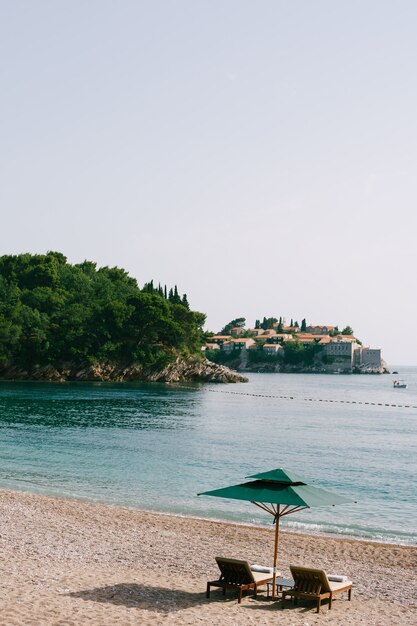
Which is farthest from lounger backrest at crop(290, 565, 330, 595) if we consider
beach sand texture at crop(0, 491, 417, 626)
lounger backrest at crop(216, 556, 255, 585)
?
lounger backrest at crop(216, 556, 255, 585)

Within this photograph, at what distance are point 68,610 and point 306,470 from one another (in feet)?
91.8

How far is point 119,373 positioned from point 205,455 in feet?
285

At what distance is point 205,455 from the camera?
143ft

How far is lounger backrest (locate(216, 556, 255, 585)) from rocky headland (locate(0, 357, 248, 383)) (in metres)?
111

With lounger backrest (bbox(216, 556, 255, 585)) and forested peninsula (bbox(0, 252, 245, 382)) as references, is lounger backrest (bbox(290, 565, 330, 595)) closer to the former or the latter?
lounger backrest (bbox(216, 556, 255, 585))

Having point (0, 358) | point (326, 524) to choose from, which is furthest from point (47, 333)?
point (326, 524)

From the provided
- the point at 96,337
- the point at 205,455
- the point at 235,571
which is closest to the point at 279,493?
the point at 235,571

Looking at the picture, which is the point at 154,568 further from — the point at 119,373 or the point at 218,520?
the point at 119,373

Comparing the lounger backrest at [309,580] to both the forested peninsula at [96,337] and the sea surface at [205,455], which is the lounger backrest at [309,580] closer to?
the sea surface at [205,455]

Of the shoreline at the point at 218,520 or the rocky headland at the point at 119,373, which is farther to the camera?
the rocky headland at the point at 119,373

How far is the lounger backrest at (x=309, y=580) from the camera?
1457 cm

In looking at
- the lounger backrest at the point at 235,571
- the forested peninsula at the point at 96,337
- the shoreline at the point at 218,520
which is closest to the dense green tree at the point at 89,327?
the forested peninsula at the point at 96,337

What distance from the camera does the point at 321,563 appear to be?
64.0ft

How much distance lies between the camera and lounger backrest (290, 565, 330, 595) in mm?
14570
